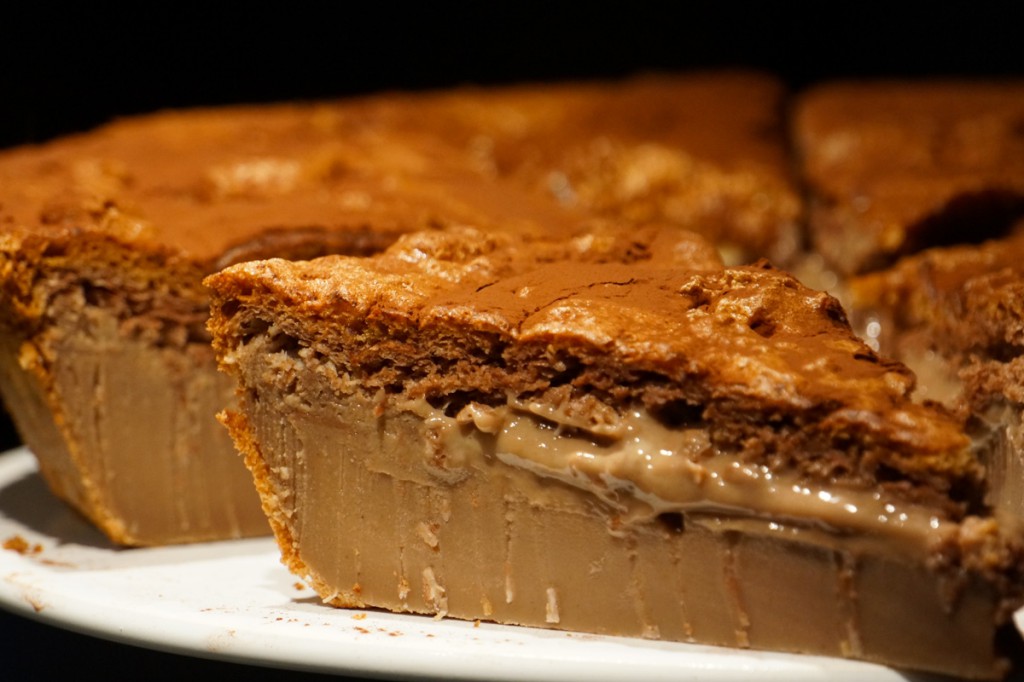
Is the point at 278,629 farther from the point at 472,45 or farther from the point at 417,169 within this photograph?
the point at 472,45

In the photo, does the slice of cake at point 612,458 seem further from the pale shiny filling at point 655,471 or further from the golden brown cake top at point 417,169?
the golden brown cake top at point 417,169

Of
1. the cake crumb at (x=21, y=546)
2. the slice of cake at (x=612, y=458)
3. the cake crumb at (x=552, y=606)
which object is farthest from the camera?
the cake crumb at (x=21, y=546)

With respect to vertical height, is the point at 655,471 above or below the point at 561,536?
above

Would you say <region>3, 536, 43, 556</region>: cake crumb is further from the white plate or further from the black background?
the black background

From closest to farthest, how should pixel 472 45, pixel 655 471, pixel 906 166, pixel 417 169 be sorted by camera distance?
pixel 655 471 < pixel 417 169 < pixel 906 166 < pixel 472 45

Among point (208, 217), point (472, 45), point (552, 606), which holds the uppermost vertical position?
point (472, 45)

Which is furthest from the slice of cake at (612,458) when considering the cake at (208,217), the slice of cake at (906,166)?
the slice of cake at (906,166)

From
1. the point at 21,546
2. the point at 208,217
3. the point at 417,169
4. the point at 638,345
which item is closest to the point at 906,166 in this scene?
the point at 417,169
